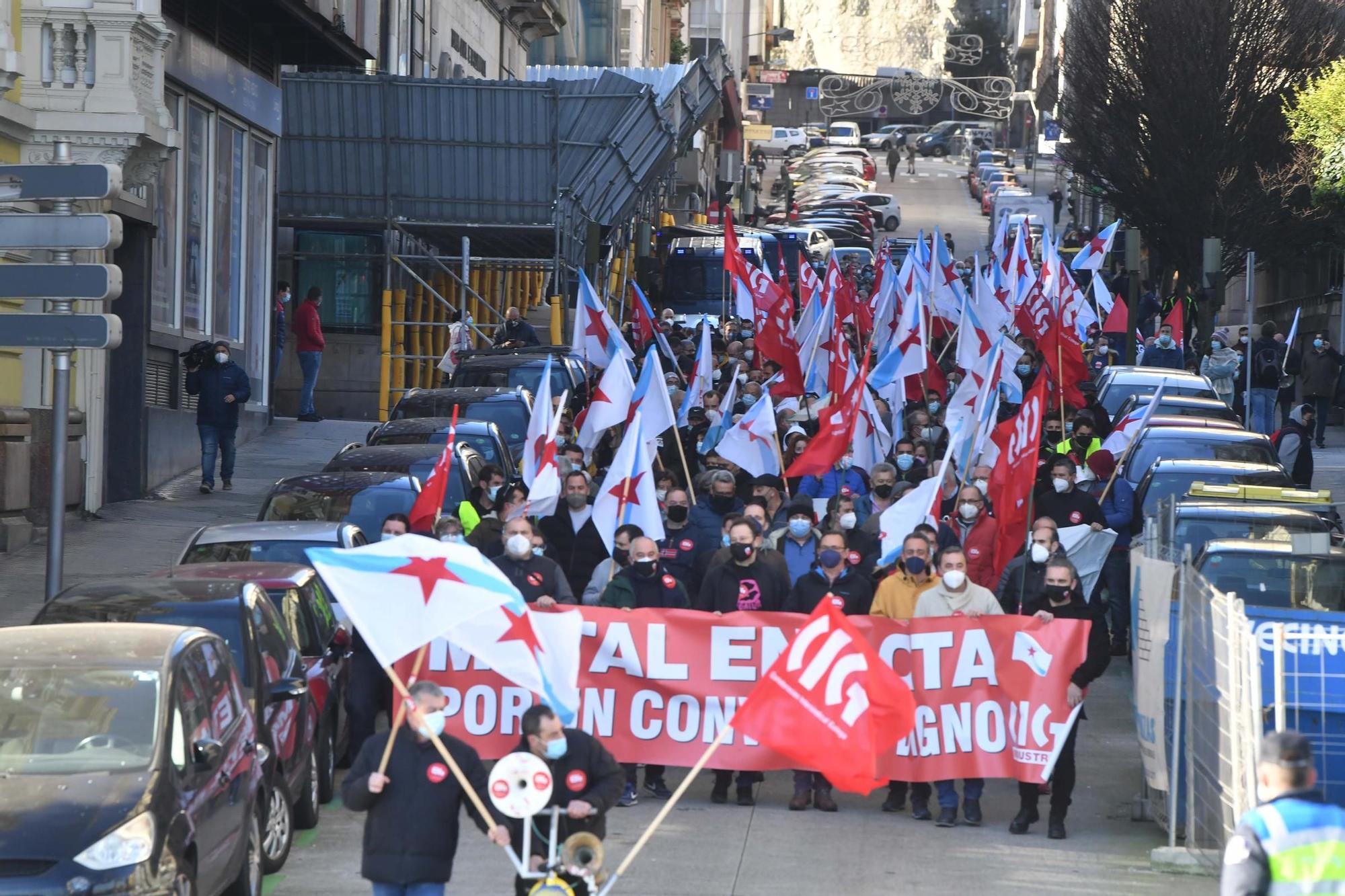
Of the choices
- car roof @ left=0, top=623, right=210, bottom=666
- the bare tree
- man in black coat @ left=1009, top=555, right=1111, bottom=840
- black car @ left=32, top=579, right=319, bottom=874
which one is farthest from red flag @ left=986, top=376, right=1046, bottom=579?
the bare tree

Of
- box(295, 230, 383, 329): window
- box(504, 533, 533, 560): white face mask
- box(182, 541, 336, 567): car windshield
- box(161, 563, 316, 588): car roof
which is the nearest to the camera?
box(161, 563, 316, 588): car roof

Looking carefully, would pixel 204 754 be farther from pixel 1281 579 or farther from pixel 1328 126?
pixel 1328 126

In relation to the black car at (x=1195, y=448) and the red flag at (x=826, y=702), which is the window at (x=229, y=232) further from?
the red flag at (x=826, y=702)

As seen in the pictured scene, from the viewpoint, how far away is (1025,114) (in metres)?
123

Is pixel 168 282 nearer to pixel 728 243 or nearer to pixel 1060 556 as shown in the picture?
pixel 728 243

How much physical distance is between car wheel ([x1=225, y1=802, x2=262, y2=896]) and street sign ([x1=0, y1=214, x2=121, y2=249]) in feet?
14.0

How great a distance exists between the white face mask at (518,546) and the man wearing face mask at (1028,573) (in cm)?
293

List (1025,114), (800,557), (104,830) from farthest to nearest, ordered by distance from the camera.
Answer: (1025,114) → (800,557) → (104,830)

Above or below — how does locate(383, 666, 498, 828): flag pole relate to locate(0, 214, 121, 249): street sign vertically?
below

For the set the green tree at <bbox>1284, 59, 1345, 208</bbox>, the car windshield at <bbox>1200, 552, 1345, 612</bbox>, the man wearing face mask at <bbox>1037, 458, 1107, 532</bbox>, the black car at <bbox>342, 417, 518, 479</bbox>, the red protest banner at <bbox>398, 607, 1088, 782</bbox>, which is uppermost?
the green tree at <bbox>1284, 59, 1345, 208</bbox>

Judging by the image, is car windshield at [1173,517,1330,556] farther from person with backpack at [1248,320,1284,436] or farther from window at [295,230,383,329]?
window at [295,230,383,329]

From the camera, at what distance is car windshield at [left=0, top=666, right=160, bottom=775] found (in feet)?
27.2

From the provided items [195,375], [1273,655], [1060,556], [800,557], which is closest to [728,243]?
[195,375]

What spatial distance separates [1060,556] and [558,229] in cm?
2219
